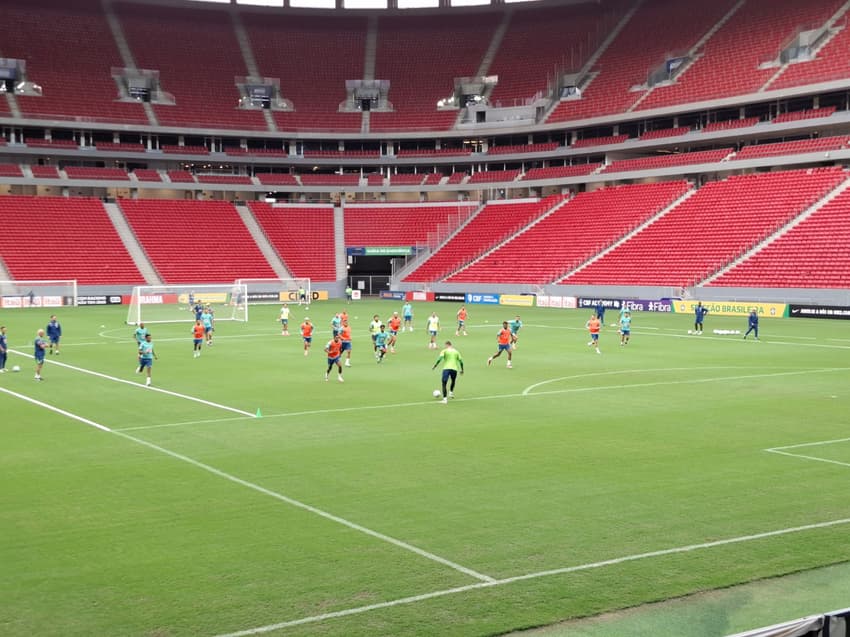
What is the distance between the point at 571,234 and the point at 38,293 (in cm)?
4362

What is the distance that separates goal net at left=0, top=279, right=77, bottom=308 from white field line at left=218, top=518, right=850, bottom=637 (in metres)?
65.9

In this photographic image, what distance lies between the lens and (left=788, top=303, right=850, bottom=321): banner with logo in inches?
2142

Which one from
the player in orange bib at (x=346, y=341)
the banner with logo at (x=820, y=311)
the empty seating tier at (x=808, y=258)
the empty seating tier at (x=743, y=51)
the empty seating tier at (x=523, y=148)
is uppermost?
the empty seating tier at (x=743, y=51)

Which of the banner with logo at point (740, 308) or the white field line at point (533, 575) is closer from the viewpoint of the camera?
the white field line at point (533, 575)

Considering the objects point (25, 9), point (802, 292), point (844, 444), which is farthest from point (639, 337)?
point (25, 9)

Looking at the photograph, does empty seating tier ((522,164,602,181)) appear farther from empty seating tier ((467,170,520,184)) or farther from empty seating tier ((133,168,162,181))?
empty seating tier ((133,168,162,181))

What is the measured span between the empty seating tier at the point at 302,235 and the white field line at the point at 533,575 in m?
75.2

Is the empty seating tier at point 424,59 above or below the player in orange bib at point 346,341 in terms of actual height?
above

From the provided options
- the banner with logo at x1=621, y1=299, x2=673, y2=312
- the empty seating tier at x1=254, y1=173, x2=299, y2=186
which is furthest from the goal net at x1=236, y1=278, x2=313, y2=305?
the banner with logo at x1=621, y1=299, x2=673, y2=312

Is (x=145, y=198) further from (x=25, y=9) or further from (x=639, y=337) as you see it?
(x=639, y=337)

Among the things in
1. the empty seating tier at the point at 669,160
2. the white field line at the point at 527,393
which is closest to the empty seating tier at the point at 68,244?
the empty seating tier at the point at 669,160

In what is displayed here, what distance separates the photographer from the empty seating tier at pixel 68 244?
2965 inches

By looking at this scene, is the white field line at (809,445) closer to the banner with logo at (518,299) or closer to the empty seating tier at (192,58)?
the banner with logo at (518,299)

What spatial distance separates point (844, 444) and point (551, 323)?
35414 mm
